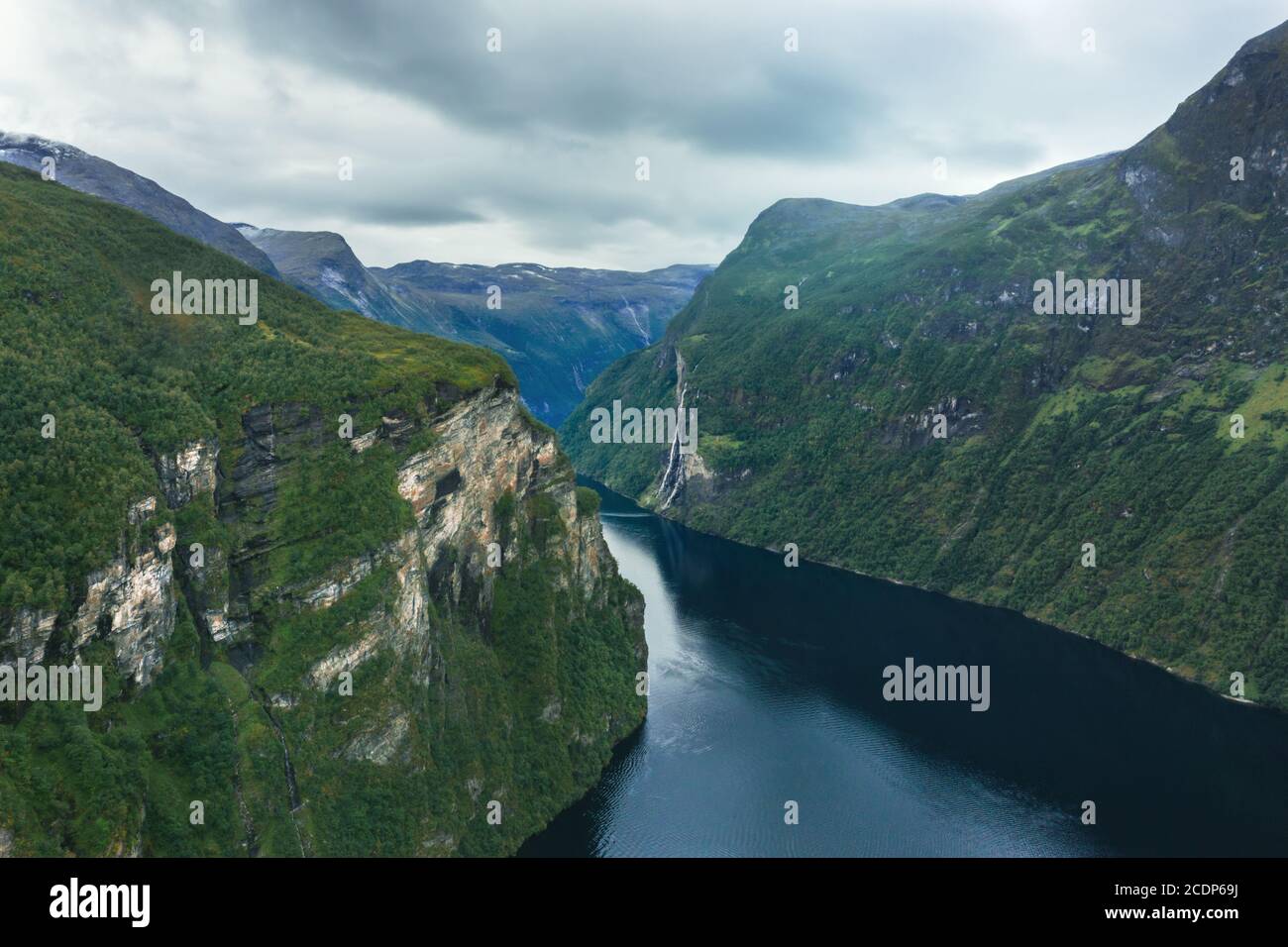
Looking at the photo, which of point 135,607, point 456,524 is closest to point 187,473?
point 135,607

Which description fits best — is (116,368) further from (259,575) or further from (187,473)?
(259,575)

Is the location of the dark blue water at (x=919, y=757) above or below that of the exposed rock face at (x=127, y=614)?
below

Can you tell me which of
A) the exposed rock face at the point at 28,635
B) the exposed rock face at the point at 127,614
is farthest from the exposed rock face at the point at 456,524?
the exposed rock face at the point at 28,635

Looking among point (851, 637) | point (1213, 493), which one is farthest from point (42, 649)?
point (1213, 493)

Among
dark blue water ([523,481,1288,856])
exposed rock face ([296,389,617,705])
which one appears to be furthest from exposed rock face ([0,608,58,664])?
dark blue water ([523,481,1288,856])

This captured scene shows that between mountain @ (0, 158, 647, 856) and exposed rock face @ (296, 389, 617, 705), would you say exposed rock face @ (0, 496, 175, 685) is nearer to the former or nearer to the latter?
mountain @ (0, 158, 647, 856)

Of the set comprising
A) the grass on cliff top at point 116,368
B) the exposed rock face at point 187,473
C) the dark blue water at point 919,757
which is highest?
the grass on cliff top at point 116,368

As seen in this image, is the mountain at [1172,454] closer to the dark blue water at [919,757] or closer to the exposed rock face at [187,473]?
the dark blue water at [919,757]
